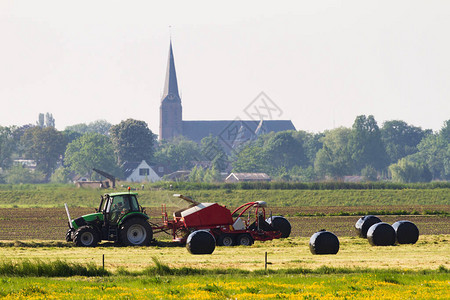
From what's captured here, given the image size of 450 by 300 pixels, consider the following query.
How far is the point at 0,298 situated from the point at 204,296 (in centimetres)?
623

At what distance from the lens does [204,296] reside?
Answer: 75.4 ft

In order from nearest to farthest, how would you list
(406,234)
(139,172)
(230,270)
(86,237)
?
(230,270) < (86,237) < (406,234) < (139,172)

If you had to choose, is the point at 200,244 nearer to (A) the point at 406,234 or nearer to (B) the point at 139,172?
(A) the point at 406,234

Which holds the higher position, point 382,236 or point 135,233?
point 135,233

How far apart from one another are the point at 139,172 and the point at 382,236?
15510 cm

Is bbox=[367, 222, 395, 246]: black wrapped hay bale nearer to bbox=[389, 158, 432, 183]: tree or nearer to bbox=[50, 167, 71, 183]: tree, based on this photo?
bbox=[50, 167, 71, 183]: tree

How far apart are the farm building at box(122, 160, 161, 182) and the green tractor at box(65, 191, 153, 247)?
150 m

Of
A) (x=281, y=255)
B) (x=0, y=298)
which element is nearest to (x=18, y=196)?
(x=281, y=255)

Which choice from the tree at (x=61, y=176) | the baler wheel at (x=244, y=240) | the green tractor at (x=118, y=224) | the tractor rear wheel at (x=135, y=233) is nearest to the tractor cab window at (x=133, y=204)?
the green tractor at (x=118, y=224)

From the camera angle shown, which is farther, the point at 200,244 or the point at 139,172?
the point at 139,172

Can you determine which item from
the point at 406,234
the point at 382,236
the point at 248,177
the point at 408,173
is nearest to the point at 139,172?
the point at 248,177

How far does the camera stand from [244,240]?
38.3 m

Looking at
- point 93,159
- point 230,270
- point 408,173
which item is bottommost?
point 230,270

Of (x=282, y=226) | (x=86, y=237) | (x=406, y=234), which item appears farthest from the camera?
(x=282, y=226)
